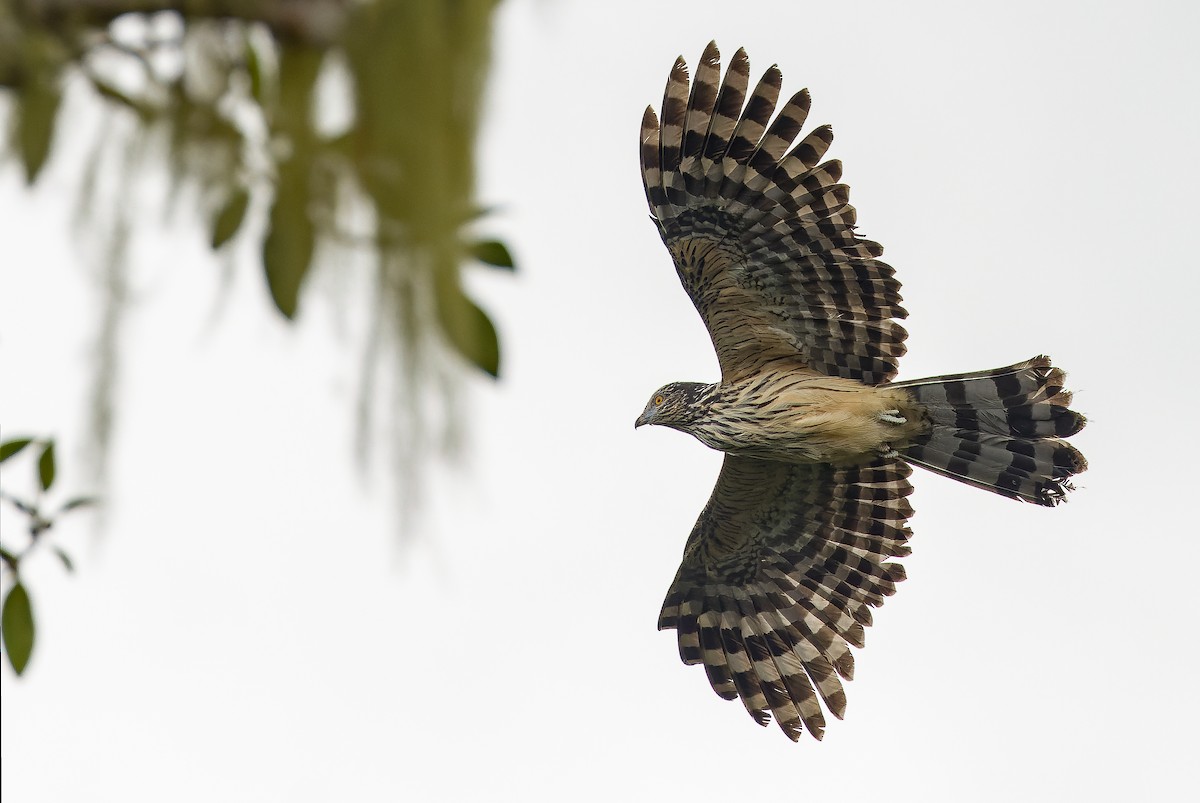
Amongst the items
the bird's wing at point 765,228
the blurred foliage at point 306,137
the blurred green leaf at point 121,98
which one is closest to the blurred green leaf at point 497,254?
the blurred foliage at point 306,137

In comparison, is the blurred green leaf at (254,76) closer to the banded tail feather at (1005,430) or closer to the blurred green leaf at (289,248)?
the blurred green leaf at (289,248)

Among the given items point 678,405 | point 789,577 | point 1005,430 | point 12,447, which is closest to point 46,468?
point 12,447

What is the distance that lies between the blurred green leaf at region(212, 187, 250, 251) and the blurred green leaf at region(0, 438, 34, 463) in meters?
1.26

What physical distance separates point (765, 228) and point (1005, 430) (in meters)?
1.58

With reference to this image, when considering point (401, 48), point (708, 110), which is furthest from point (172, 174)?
point (708, 110)

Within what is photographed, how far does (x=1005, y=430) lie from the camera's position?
7195mm

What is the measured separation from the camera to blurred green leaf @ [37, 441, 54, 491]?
2.93 metres

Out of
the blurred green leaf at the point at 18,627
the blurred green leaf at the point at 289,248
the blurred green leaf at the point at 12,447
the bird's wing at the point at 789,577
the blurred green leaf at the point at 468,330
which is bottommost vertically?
the blurred green leaf at the point at 18,627

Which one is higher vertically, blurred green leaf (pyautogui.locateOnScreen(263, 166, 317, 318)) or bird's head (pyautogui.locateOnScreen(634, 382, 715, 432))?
bird's head (pyautogui.locateOnScreen(634, 382, 715, 432))

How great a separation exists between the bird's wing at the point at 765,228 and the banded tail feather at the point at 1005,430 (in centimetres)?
36

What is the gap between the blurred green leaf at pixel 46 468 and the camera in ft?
9.62

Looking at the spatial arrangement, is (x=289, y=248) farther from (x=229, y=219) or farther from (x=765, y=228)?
(x=765, y=228)

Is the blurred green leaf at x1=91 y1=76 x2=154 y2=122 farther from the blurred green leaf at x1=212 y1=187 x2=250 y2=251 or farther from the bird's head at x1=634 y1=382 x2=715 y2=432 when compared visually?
the bird's head at x1=634 y1=382 x2=715 y2=432

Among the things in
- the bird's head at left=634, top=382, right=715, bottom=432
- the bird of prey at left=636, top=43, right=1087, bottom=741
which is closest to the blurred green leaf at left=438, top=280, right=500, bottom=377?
the bird of prey at left=636, top=43, right=1087, bottom=741
